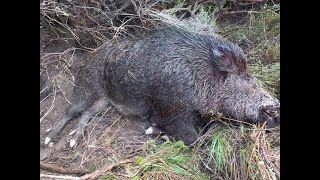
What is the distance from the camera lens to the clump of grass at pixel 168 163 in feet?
13.5

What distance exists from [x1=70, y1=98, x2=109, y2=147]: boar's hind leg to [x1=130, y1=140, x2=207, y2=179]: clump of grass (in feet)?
2.33

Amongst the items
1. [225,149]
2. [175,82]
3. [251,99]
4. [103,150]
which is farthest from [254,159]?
[103,150]

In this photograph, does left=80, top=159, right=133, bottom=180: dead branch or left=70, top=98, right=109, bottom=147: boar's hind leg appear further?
left=70, top=98, right=109, bottom=147: boar's hind leg

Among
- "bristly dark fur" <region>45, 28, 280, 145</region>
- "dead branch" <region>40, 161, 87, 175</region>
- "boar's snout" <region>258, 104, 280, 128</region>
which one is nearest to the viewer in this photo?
"dead branch" <region>40, 161, 87, 175</region>

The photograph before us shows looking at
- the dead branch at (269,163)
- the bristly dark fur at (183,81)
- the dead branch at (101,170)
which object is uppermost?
the bristly dark fur at (183,81)

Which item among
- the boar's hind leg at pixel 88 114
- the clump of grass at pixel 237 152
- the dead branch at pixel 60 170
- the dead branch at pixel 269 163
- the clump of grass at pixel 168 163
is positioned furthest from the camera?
the boar's hind leg at pixel 88 114

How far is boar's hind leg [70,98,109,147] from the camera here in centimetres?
472

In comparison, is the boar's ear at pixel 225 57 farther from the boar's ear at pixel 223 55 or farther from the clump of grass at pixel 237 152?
the clump of grass at pixel 237 152

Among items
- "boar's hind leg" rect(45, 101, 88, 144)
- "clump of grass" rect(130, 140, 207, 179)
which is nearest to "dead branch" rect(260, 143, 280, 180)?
"clump of grass" rect(130, 140, 207, 179)

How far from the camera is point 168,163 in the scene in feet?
13.9

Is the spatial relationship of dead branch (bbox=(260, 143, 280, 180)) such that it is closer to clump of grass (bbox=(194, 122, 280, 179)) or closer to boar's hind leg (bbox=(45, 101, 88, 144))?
clump of grass (bbox=(194, 122, 280, 179))

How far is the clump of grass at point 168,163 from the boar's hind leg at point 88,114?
2.33ft

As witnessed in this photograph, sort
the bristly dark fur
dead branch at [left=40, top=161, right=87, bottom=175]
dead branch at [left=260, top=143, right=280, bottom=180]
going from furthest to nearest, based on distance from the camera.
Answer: the bristly dark fur → dead branch at [left=40, top=161, right=87, bottom=175] → dead branch at [left=260, top=143, right=280, bottom=180]

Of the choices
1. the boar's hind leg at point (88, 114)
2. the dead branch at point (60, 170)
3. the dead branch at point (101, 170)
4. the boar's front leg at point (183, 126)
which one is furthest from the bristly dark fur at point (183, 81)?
the dead branch at point (60, 170)
